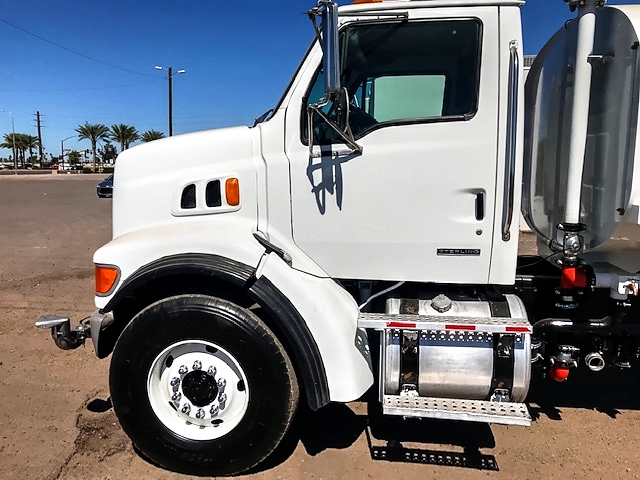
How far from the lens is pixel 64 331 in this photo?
10.7ft

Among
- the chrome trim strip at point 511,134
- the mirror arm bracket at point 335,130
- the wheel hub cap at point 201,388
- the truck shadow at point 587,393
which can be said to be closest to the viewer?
the mirror arm bracket at point 335,130

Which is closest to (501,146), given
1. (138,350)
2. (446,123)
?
(446,123)

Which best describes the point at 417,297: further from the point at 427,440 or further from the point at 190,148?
the point at 190,148

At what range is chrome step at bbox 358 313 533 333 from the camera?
111 inches

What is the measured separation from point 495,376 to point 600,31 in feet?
6.73

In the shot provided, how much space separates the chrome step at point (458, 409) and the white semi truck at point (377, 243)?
0.01 metres

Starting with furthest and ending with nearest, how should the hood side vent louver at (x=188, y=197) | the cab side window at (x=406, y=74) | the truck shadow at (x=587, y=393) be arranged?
the truck shadow at (x=587, y=393), the hood side vent louver at (x=188, y=197), the cab side window at (x=406, y=74)

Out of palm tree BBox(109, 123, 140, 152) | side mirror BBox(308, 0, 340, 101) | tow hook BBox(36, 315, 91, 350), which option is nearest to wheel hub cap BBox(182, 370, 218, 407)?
tow hook BBox(36, 315, 91, 350)

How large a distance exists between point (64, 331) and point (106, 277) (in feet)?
1.57

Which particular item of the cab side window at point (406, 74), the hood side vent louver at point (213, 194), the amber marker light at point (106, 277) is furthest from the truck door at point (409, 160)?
the amber marker light at point (106, 277)

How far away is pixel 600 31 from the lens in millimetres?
2967

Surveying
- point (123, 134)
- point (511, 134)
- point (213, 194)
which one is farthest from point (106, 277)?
point (123, 134)

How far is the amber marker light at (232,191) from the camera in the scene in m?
3.08

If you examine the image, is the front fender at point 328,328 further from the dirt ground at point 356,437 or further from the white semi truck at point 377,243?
the dirt ground at point 356,437
